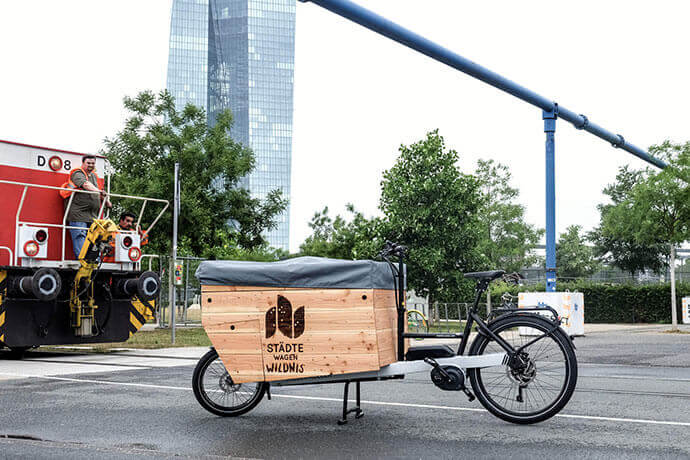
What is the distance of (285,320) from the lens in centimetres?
624

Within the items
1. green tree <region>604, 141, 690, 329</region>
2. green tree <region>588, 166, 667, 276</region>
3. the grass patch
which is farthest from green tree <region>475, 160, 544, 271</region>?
the grass patch

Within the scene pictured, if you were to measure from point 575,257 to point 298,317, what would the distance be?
7237 centimetres

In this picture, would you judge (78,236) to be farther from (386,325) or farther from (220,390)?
(386,325)

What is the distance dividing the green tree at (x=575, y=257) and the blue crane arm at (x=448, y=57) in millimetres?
52125

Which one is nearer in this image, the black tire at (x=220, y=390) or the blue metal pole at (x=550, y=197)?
the black tire at (x=220, y=390)

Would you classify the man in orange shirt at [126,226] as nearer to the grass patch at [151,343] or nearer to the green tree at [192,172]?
Result: the grass patch at [151,343]

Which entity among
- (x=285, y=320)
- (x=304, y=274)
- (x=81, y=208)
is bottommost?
(x=285, y=320)

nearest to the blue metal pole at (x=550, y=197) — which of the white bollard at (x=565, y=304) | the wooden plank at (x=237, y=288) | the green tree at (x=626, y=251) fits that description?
the white bollard at (x=565, y=304)

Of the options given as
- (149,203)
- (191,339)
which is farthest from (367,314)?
(149,203)

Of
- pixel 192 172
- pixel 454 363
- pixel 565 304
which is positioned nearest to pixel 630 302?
pixel 565 304

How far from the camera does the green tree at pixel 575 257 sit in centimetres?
7262

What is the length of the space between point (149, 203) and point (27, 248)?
1480 centimetres

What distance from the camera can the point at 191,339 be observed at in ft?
62.2

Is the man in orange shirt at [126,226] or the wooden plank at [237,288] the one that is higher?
the man in orange shirt at [126,226]
